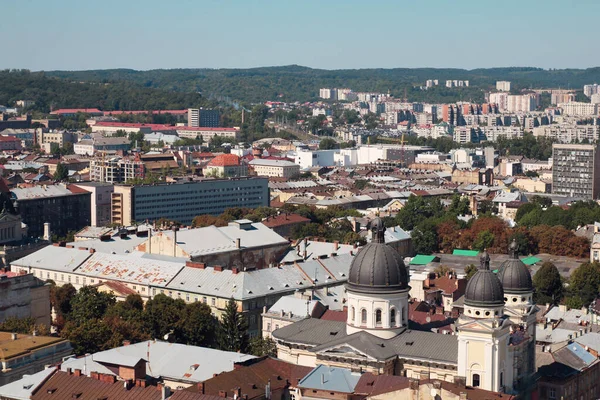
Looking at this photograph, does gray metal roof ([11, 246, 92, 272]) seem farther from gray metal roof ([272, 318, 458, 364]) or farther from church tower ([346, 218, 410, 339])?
church tower ([346, 218, 410, 339])

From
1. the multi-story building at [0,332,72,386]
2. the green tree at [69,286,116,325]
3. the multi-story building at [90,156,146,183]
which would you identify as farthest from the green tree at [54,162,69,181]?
the multi-story building at [0,332,72,386]

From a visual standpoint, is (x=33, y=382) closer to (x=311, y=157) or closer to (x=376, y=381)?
(x=376, y=381)

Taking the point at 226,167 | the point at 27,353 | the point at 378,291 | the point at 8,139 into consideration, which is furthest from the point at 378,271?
the point at 8,139

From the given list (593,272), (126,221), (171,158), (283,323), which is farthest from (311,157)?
(283,323)

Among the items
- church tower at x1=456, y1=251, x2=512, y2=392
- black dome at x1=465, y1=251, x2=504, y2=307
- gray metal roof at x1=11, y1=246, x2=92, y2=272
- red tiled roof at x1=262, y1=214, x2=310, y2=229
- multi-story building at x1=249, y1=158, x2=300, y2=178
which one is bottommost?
multi-story building at x1=249, y1=158, x2=300, y2=178

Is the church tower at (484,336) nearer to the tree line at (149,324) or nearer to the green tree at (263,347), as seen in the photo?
the green tree at (263,347)

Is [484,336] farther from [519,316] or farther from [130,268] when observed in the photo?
[130,268]
